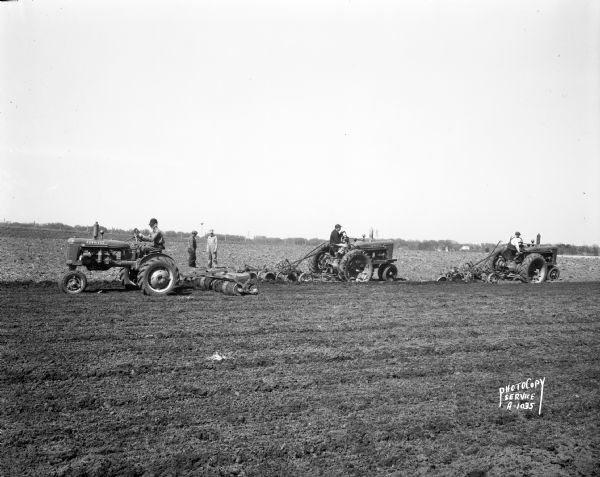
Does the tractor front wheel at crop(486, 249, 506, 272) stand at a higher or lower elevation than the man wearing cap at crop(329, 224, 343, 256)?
lower

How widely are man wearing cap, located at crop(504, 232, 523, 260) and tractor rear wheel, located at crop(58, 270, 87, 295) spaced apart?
48.7 ft

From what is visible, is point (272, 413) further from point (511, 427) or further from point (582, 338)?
point (582, 338)

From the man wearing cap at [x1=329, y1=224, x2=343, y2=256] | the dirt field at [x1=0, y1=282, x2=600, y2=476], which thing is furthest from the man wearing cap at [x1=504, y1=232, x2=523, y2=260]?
the dirt field at [x1=0, y1=282, x2=600, y2=476]

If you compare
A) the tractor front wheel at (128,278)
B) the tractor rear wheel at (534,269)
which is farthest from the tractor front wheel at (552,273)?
the tractor front wheel at (128,278)

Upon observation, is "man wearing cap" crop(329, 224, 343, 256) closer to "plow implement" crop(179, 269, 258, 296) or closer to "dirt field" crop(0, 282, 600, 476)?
"plow implement" crop(179, 269, 258, 296)

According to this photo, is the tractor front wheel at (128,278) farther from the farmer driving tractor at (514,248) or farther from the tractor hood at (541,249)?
the tractor hood at (541,249)

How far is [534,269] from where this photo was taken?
20766 mm

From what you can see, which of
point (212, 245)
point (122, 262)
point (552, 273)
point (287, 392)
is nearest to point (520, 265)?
point (552, 273)

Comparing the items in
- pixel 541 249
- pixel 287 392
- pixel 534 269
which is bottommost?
pixel 287 392

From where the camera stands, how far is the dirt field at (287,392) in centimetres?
466

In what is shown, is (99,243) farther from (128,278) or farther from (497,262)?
(497,262)

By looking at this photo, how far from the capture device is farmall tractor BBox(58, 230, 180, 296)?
13.0m

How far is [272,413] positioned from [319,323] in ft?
16.1

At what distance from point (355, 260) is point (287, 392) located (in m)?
12.5
